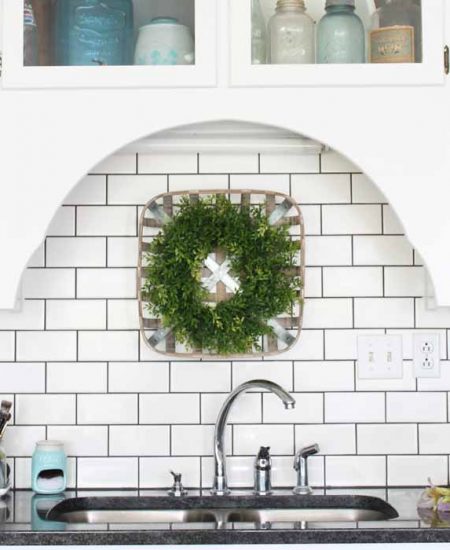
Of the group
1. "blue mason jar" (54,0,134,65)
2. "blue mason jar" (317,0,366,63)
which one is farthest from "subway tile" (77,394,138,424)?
"blue mason jar" (317,0,366,63)

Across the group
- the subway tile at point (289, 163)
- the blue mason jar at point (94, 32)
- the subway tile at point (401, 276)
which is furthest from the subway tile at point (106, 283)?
the subway tile at point (401, 276)

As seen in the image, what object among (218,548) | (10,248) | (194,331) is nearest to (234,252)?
(194,331)

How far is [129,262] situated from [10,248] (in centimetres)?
36

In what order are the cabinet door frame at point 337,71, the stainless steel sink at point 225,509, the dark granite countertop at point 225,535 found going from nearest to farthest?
the dark granite countertop at point 225,535, the cabinet door frame at point 337,71, the stainless steel sink at point 225,509

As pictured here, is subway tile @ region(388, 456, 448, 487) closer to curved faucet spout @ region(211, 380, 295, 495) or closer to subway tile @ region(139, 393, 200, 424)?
curved faucet spout @ region(211, 380, 295, 495)

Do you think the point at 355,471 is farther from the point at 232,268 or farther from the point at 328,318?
the point at 232,268

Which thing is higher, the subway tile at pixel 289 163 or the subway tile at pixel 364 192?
the subway tile at pixel 289 163

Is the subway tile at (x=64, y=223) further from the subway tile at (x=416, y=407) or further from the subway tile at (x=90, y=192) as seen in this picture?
the subway tile at (x=416, y=407)

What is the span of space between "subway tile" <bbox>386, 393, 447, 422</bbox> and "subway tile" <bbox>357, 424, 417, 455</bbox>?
0.08 ft

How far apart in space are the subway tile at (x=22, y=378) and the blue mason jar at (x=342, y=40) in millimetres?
1011

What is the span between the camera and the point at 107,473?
2365 mm

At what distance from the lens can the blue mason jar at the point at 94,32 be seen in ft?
6.98

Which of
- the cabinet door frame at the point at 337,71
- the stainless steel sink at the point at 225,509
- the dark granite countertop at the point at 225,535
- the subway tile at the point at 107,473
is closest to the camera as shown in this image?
the dark granite countertop at the point at 225,535

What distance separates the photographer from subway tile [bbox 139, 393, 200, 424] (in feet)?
7.80
